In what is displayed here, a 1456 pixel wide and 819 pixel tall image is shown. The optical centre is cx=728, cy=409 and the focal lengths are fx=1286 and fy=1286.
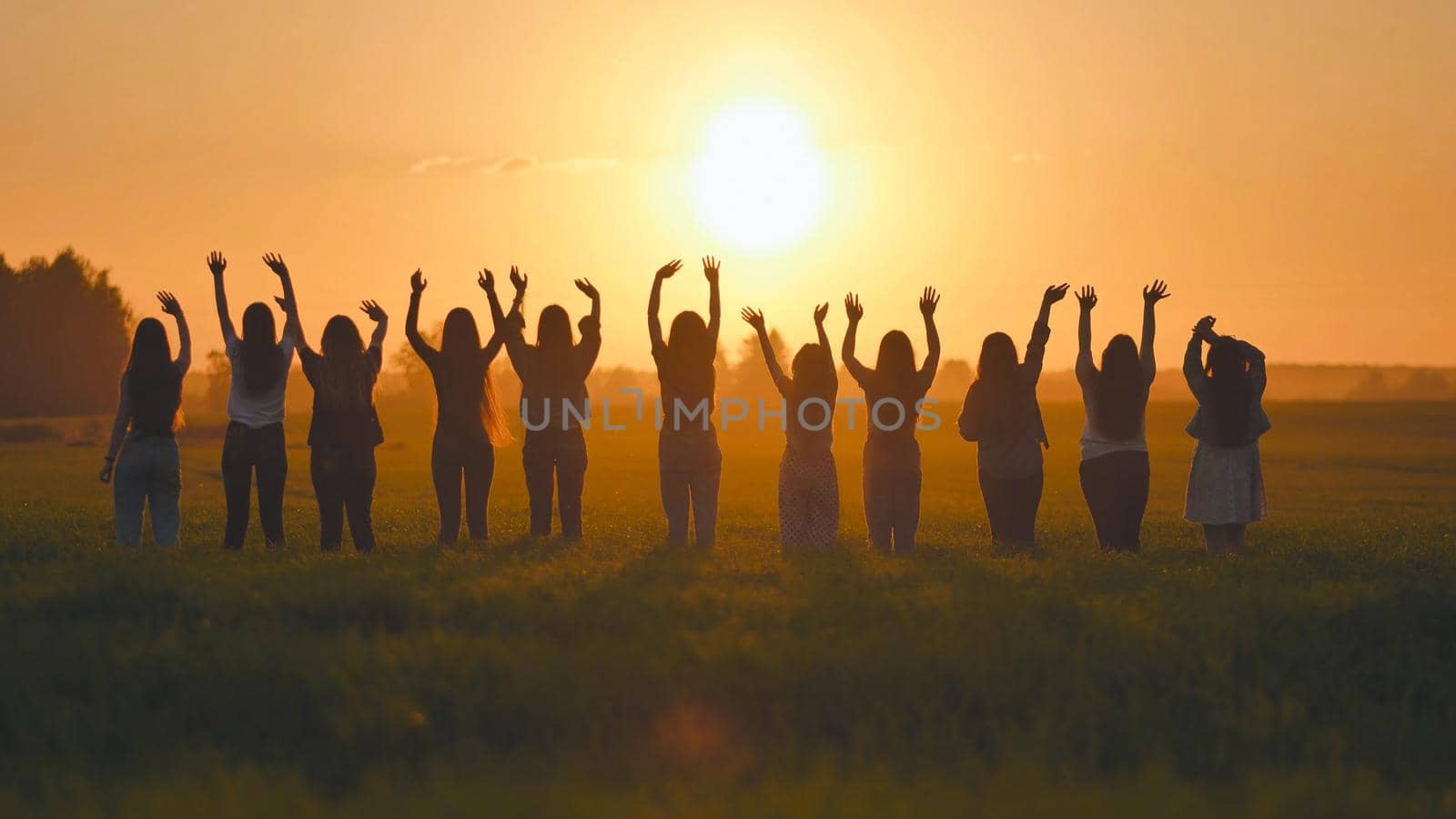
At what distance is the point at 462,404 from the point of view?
1416cm

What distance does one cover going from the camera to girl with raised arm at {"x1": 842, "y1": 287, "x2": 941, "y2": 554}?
1438 centimetres

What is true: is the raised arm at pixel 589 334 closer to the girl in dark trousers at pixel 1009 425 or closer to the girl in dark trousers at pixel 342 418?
the girl in dark trousers at pixel 342 418

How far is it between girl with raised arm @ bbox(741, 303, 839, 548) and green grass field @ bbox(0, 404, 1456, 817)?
65.8 inches

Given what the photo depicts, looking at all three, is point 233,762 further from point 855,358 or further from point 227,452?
point 855,358

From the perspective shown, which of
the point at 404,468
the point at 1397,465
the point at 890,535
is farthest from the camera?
the point at 1397,465

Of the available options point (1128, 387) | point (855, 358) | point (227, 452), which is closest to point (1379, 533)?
point (1128, 387)

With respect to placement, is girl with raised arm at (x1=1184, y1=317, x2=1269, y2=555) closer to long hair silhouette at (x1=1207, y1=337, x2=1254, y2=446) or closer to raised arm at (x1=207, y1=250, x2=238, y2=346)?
long hair silhouette at (x1=1207, y1=337, x2=1254, y2=446)

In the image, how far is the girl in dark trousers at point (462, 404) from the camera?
14.1m

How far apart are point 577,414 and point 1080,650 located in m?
6.98

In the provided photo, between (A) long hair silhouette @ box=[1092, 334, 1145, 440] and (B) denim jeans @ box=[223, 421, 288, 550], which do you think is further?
(A) long hair silhouette @ box=[1092, 334, 1145, 440]

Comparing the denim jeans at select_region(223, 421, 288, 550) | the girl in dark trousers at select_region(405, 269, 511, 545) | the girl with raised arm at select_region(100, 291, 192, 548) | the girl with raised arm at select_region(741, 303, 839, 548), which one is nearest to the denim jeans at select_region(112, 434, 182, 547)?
the girl with raised arm at select_region(100, 291, 192, 548)

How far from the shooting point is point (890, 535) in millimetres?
16000

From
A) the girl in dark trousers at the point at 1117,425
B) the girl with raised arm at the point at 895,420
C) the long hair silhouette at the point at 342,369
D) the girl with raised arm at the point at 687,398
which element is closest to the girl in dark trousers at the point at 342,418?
the long hair silhouette at the point at 342,369

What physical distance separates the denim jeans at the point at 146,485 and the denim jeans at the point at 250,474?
0.58 m
